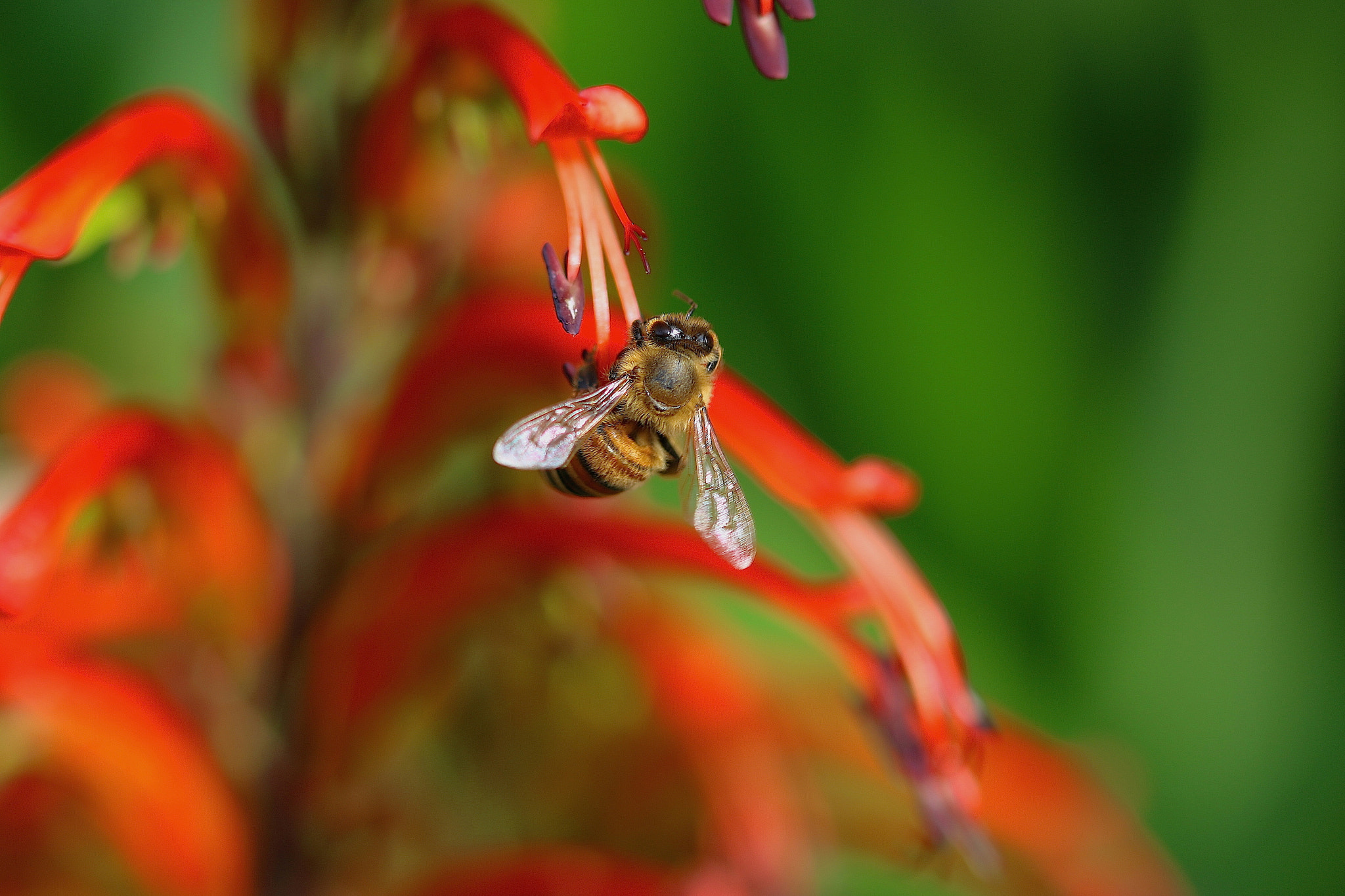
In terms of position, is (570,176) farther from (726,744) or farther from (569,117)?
(726,744)

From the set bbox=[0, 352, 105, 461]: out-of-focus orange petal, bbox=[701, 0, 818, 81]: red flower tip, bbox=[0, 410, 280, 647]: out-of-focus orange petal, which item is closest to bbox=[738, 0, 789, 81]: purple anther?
bbox=[701, 0, 818, 81]: red flower tip

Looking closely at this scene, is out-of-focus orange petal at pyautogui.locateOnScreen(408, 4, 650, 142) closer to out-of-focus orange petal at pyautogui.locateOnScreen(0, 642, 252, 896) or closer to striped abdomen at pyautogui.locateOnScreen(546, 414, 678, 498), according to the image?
striped abdomen at pyautogui.locateOnScreen(546, 414, 678, 498)

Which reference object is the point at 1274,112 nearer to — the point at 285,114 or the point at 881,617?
the point at 881,617

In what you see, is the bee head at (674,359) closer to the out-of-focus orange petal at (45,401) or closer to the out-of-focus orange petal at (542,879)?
the out-of-focus orange petal at (542,879)

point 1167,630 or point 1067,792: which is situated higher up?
point 1167,630

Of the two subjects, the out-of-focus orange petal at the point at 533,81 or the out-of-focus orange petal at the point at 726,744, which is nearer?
the out-of-focus orange petal at the point at 533,81

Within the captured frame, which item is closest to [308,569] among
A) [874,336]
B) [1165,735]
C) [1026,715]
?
[874,336]

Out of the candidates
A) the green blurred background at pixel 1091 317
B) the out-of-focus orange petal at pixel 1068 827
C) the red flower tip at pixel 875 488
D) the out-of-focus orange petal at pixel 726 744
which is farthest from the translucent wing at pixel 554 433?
the out-of-focus orange petal at pixel 1068 827
